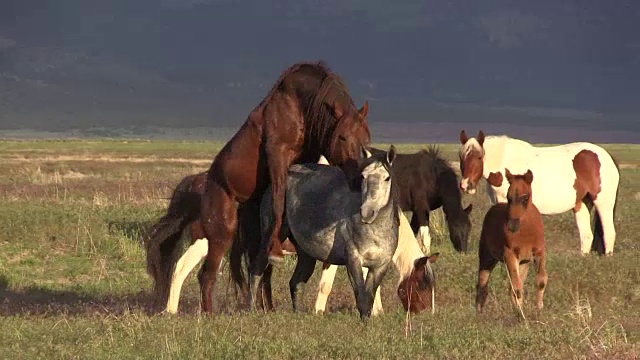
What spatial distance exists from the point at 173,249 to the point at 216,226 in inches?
50.1

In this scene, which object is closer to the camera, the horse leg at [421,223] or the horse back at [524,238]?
the horse back at [524,238]

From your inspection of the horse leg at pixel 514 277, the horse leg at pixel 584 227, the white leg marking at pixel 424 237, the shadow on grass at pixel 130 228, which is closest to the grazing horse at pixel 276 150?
the horse leg at pixel 514 277

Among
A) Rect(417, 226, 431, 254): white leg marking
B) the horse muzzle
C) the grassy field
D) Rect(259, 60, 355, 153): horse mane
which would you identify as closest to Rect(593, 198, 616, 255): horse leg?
the grassy field

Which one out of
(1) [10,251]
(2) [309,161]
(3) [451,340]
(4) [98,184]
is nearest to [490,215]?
(2) [309,161]

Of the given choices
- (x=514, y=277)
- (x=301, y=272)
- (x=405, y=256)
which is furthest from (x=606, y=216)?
(x=301, y=272)

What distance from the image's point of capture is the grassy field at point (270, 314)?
8.95 meters

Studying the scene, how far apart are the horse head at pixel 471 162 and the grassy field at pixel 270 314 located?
1223 mm

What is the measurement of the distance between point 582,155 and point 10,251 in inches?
406

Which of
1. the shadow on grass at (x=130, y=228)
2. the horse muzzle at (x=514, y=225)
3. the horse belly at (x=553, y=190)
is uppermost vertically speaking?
the horse muzzle at (x=514, y=225)

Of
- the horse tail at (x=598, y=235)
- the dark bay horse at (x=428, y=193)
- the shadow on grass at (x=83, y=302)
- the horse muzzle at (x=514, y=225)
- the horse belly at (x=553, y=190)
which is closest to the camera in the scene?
the horse muzzle at (x=514, y=225)

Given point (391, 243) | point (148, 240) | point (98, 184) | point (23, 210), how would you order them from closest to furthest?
point (391, 243) < point (148, 240) < point (23, 210) < point (98, 184)

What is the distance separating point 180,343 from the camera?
921cm

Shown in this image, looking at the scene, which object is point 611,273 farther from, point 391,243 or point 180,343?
point 180,343

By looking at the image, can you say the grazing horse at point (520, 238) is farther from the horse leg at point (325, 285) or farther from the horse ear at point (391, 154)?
the horse ear at point (391, 154)
